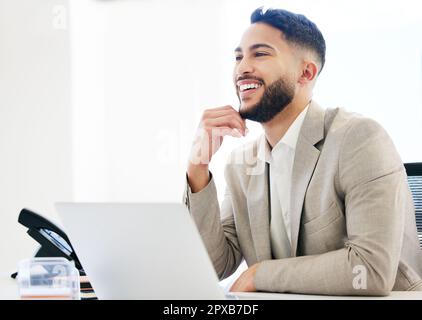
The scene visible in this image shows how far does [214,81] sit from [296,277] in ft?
7.17

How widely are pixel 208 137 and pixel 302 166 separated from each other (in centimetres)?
27

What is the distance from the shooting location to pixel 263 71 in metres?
1.83

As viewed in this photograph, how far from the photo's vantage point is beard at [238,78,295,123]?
178 cm

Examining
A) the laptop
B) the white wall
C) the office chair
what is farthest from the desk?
the white wall

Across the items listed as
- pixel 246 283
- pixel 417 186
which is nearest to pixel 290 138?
pixel 417 186

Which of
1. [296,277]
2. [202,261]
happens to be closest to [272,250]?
[296,277]

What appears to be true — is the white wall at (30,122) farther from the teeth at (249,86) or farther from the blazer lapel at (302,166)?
the blazer lapel at (302,166)

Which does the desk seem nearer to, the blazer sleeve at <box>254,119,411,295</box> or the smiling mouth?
the blazer sleeve at <box>254,119,411,295</box>

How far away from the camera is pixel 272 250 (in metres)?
1.62

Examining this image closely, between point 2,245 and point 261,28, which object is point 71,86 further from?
point 261,28

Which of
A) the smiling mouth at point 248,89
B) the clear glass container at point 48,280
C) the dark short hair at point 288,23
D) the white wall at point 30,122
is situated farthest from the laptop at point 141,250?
the white wall at point 30,122

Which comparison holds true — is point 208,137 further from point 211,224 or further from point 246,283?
point 246,283

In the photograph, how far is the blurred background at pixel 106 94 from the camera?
11.0ft

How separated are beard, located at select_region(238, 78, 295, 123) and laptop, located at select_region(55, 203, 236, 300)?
0.82 metres
